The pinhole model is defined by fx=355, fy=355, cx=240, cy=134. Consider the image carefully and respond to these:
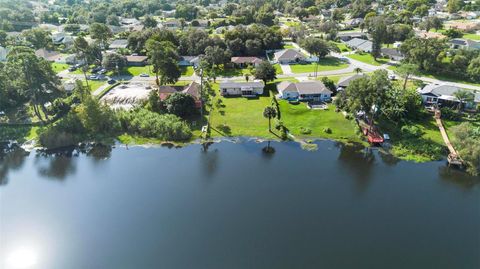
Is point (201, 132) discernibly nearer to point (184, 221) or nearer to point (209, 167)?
point (209, 167)

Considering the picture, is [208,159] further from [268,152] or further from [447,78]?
[447,78]

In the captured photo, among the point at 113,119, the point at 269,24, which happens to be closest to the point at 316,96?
the point at 113,119

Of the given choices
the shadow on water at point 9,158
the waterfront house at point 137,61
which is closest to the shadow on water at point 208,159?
the shadow on water at point 9,158

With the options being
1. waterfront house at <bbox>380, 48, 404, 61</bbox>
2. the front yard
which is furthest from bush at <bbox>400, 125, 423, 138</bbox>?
waterfront house at <bbox>380, 48, 404, 61</bbox>

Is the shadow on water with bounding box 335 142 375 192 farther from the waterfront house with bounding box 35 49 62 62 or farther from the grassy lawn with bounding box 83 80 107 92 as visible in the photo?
the waterfront house with bounding box 35 49 62 62

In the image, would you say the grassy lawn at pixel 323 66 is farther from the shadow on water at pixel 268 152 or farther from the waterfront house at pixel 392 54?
the shadow on water at pixel 268 152

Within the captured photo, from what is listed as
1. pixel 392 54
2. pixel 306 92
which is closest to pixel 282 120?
pixel 306 92
